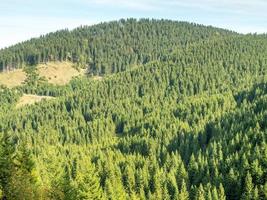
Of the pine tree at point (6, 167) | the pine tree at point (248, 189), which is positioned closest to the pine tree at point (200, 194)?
the pine tree at point (248, 189)

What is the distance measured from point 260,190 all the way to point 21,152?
237ft

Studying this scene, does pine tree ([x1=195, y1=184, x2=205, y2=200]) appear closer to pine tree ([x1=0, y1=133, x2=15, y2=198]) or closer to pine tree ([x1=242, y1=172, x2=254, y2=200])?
pine tree ([x1=242, y1=172, x2=254, y2=200])

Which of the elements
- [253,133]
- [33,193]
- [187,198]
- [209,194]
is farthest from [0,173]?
[253,133]

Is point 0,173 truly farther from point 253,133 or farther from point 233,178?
point 253,133

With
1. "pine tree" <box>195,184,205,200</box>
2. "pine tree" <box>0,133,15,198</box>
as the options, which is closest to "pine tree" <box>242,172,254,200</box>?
"pine tree" <box>195,184,205,200</box>

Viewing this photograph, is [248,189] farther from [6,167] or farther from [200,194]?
[6,167]

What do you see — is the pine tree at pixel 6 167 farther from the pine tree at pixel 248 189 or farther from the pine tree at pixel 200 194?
the pine tree at pixel 248 189

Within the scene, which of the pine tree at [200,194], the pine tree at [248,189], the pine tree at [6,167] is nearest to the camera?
the pine tree at [6,167]

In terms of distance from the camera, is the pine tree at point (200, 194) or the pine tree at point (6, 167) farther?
the pine tree at point (200, 194)

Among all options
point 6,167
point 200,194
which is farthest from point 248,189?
point 6,167

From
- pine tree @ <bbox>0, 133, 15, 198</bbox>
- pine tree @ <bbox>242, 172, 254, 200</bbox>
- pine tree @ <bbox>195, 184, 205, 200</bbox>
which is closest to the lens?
pine tree @ <bbox>0, 133, 15, 198</bbox>

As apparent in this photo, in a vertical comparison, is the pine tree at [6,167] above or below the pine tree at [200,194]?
above

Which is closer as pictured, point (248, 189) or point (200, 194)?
point (200, 194)

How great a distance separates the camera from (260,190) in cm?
11688
